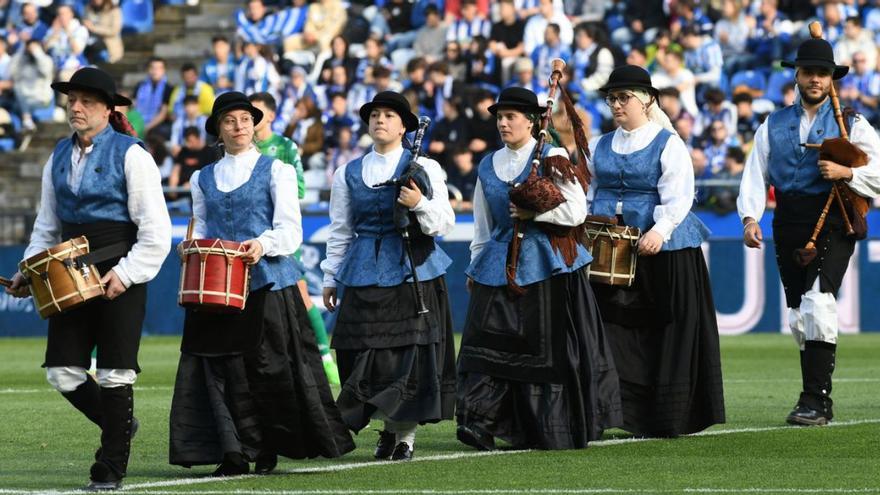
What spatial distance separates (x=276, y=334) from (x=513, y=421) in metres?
1.80

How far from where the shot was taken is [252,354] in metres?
9.62

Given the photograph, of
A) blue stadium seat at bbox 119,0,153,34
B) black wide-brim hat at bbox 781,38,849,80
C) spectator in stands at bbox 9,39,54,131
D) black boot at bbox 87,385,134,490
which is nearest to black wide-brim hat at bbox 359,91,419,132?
black boot at bbox 87,385,134,490

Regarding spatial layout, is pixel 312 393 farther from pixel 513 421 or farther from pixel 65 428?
pixel 65 428

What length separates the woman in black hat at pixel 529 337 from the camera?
10.7m

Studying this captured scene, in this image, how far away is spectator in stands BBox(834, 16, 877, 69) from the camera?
23906 millimetres

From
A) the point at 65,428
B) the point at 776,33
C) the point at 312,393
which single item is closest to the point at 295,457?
the point at 312,393

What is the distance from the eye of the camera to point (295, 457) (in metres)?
9.73

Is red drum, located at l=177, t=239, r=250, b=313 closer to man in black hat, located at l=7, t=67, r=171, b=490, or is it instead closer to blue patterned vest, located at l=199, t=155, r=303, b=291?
man in black hat, located at l=7, t=67, r=171, b=490

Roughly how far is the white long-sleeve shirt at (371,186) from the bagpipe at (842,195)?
2518 mm

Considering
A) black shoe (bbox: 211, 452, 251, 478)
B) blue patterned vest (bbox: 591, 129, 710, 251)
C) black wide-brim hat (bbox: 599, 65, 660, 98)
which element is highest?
black wide-brim hat (bbox: 599, 65, 660, 98)

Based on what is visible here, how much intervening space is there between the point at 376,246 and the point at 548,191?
1.03 metres

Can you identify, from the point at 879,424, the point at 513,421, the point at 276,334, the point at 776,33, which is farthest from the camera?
the point at 776,33

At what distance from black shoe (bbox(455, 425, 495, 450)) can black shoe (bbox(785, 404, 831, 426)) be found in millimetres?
2199

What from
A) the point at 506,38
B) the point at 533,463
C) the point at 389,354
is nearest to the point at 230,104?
the point at 389,354
